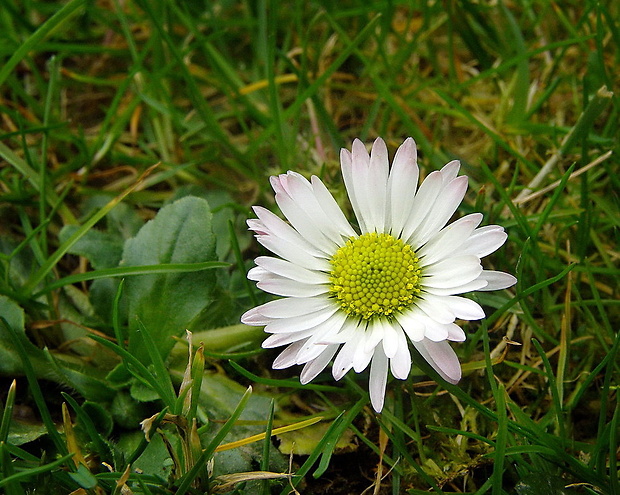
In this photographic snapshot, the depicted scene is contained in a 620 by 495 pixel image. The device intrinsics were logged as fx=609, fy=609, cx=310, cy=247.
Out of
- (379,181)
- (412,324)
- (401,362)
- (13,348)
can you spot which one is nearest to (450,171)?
(379,181)

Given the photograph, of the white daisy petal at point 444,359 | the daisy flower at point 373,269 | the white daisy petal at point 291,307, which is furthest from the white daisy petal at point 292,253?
the white daisy petal at point 444,359

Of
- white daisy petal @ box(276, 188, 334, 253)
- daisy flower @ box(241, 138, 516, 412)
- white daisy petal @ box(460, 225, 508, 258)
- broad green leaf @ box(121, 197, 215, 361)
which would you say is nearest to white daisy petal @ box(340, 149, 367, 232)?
daisy flower @ box(241, 138, 516, 412)

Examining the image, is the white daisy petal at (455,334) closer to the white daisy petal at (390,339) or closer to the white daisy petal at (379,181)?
the white daisy petal at (390,339)

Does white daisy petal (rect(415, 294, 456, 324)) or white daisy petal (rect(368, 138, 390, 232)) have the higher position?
white daisy petal (rect(368, 138, 390, 232))

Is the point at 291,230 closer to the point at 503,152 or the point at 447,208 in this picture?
the point at 447,208

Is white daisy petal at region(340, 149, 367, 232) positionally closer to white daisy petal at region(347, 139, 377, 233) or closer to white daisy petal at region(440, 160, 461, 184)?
white daisy petal at region(347, 139, 377, 233)

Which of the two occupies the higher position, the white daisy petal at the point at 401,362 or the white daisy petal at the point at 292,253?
the white daisy petal at the point at 292,253

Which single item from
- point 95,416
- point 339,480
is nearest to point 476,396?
point 339,480
